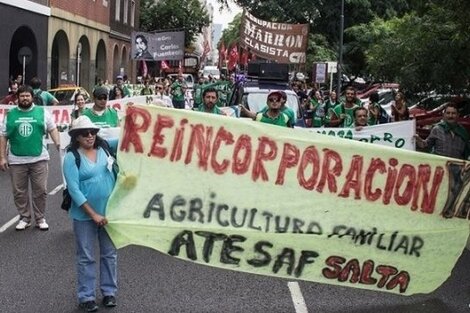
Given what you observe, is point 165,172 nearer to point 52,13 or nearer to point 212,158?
point 212,158

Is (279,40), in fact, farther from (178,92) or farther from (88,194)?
(88,194)

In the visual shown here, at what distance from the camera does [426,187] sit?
561cm

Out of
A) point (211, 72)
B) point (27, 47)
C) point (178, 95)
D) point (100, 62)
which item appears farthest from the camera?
point (211, 72)

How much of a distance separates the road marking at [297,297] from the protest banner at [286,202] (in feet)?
1.57

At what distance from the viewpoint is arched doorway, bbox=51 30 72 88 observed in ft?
109

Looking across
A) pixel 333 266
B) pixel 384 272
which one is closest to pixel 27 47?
pixel 333 266

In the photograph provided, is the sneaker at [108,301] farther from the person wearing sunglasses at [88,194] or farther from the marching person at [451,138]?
the marching person at [451,138]

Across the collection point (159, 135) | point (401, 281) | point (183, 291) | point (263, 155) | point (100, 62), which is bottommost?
point (183, 291)

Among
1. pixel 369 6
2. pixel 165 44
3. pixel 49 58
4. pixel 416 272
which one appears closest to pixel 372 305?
pixel 416 272

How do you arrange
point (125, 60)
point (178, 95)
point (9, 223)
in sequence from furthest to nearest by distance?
point (125, 60) < point (178, 95) < point (9, 223)

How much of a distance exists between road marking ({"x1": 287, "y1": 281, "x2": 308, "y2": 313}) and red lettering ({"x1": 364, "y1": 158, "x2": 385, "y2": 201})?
1069 millimetres

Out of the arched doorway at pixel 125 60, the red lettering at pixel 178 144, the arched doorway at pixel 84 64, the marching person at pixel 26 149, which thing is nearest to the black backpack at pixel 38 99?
the marching person at pixel 26 149

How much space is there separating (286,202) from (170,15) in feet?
185

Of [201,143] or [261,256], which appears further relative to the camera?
[201,143]
